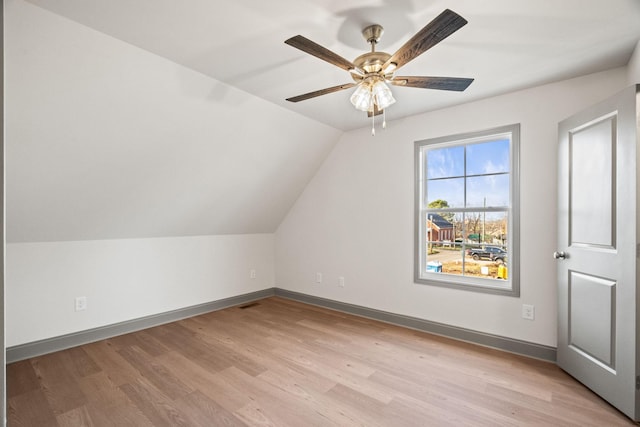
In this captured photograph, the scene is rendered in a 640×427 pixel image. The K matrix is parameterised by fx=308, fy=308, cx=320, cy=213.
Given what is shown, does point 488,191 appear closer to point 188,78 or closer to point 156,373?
point 188,78

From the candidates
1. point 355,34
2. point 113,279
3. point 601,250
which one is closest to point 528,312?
point 601,250

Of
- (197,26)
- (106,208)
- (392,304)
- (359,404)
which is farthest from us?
(392,304)

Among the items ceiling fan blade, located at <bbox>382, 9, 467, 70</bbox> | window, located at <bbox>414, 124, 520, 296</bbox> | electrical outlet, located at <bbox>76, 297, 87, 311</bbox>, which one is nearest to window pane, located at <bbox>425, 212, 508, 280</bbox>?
window, located at <bbox>414, 124, 520, 296</bbox>

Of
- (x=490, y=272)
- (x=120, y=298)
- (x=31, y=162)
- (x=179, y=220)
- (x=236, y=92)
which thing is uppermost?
(x=236, y=92)

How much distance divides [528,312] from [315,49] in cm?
285

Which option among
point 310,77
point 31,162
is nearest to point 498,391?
point 310,77

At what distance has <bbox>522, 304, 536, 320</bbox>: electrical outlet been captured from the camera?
276cm

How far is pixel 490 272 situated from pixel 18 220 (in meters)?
4.33

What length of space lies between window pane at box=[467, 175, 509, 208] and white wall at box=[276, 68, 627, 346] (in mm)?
210

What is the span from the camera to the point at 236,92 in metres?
2.80

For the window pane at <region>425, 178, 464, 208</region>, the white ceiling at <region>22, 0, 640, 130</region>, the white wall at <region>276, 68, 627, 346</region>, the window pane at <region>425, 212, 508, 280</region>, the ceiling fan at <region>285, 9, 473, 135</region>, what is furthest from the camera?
the window pane at <region>425, 178, 464, 208</region>

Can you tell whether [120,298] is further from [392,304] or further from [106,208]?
[392,304]

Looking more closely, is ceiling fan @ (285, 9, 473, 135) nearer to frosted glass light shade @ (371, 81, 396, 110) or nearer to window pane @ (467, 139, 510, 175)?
frosted glass light shade @ (371, 81, 396, 110)

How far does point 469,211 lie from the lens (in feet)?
10.6
